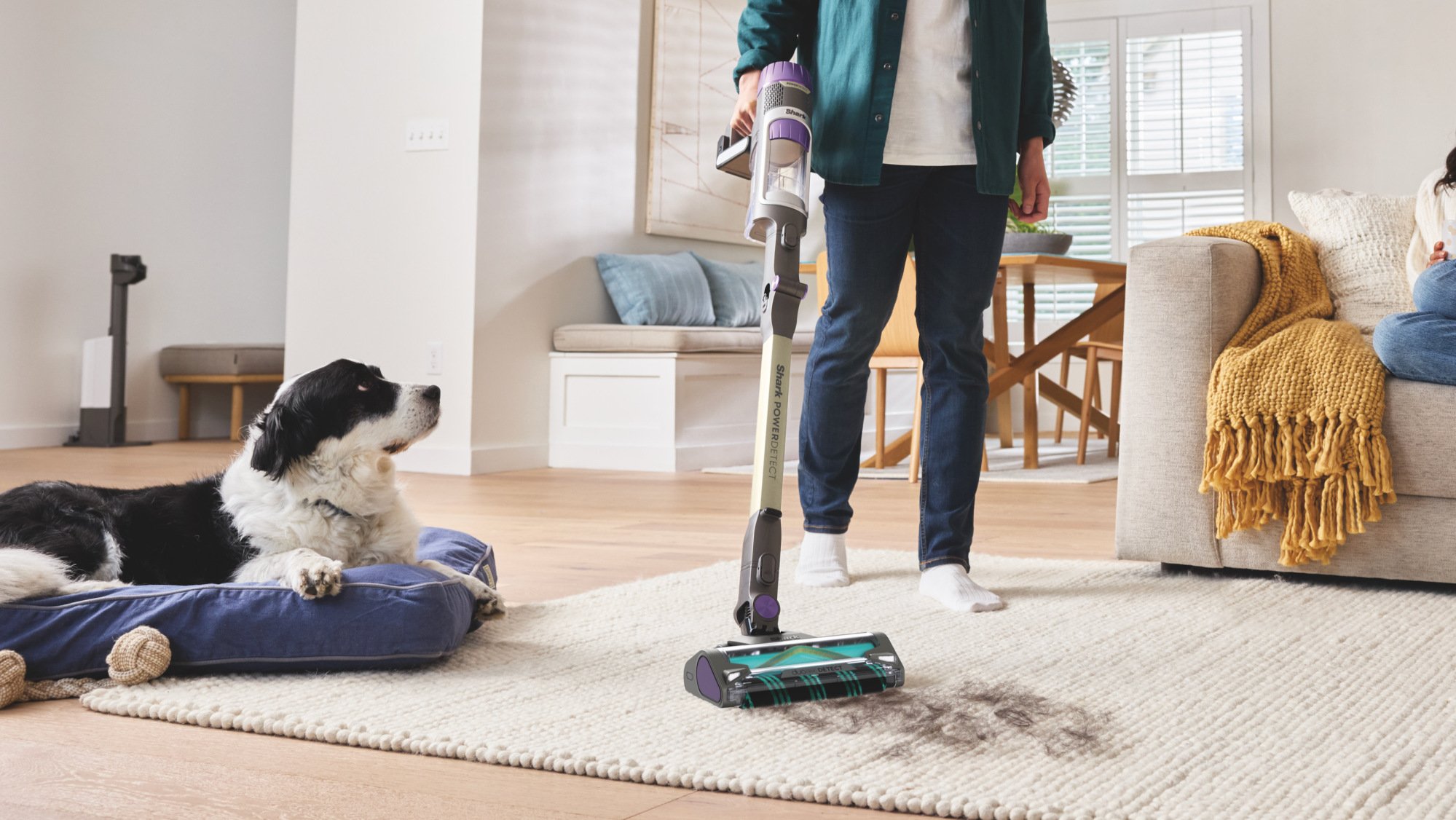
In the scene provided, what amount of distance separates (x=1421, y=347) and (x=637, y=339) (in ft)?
9.73

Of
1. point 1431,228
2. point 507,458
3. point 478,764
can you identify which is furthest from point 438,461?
point 478,764

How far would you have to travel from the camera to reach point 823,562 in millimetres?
2082

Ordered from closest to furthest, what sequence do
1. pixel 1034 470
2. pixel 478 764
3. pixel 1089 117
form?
pixel 478 764 < pixel 1034 470 < pixel 1089 117

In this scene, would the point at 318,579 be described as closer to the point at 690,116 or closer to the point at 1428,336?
the point at 1428,336

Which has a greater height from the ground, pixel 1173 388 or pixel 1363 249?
pixel 1363 249

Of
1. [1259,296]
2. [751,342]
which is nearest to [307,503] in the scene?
[1259,296]

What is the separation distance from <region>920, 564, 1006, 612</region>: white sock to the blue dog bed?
0.79 meters

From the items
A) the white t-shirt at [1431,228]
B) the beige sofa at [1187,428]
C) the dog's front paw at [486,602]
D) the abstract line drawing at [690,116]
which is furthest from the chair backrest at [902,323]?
the dog's front paw at [486,602]

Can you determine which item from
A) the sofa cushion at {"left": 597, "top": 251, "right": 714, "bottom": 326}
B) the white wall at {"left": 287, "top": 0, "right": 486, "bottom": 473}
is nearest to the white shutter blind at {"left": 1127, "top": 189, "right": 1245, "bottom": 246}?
the sofa cushion at {"left": 597, "top": 251, "right": 714, "bottom": 326}

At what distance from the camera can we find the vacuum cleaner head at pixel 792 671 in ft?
4.19

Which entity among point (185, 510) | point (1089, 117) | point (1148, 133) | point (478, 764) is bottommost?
point (478, 764)

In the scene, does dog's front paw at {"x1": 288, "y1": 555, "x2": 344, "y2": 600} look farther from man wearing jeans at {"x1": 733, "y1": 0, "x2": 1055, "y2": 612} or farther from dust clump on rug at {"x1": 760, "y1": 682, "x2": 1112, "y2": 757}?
man wearing jeans at {"x1": 733, "y1": 0, "x2": 1055, "y2": 612}

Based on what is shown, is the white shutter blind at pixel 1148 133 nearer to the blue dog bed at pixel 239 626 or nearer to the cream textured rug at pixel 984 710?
the cream textured rug at pixel 984 710

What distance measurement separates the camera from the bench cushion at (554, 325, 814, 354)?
455cm
